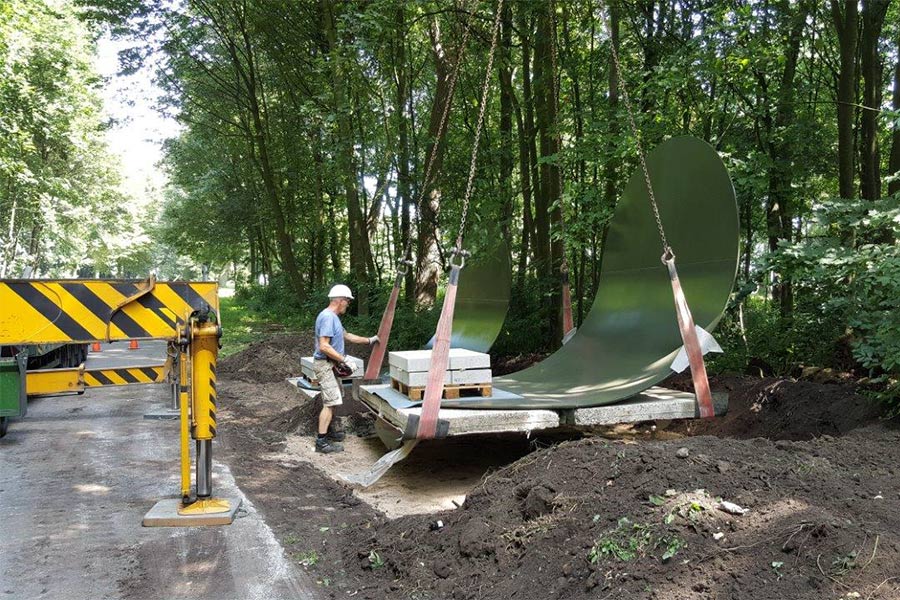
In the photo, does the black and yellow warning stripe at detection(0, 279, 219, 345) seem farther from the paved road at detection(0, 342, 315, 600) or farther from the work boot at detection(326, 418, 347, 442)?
the work boot at detection(326, 418, 347, 442)

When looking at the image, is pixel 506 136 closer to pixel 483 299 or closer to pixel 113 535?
pixel 483 299

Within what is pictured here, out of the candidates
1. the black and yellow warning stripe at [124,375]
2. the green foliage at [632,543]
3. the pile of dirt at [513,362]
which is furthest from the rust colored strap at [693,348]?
the pile of dirt at [513,362]

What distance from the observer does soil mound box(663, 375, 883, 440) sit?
22.7 feet

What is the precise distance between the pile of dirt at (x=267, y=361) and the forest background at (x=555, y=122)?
161 cm

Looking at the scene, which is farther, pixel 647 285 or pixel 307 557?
pixel 647 285

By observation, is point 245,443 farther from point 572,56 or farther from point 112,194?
point 112,194

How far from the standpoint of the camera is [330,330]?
8.53 meters

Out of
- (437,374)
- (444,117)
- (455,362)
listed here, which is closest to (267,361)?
(444,117)

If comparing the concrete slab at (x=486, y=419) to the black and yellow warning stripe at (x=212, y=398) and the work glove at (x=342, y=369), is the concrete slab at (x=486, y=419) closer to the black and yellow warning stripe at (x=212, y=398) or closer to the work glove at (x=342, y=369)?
the work glove at (x=342, y=369)

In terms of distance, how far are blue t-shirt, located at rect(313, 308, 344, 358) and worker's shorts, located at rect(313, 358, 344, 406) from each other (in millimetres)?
132

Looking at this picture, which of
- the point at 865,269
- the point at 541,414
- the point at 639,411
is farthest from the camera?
the point at 639,411

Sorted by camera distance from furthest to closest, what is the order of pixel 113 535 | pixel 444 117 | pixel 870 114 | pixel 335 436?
pixel 870 114
pixel 444 117
pixel 335 436
pixel 113 535

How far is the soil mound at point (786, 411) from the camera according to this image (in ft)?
22.7

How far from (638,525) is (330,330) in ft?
17.3
